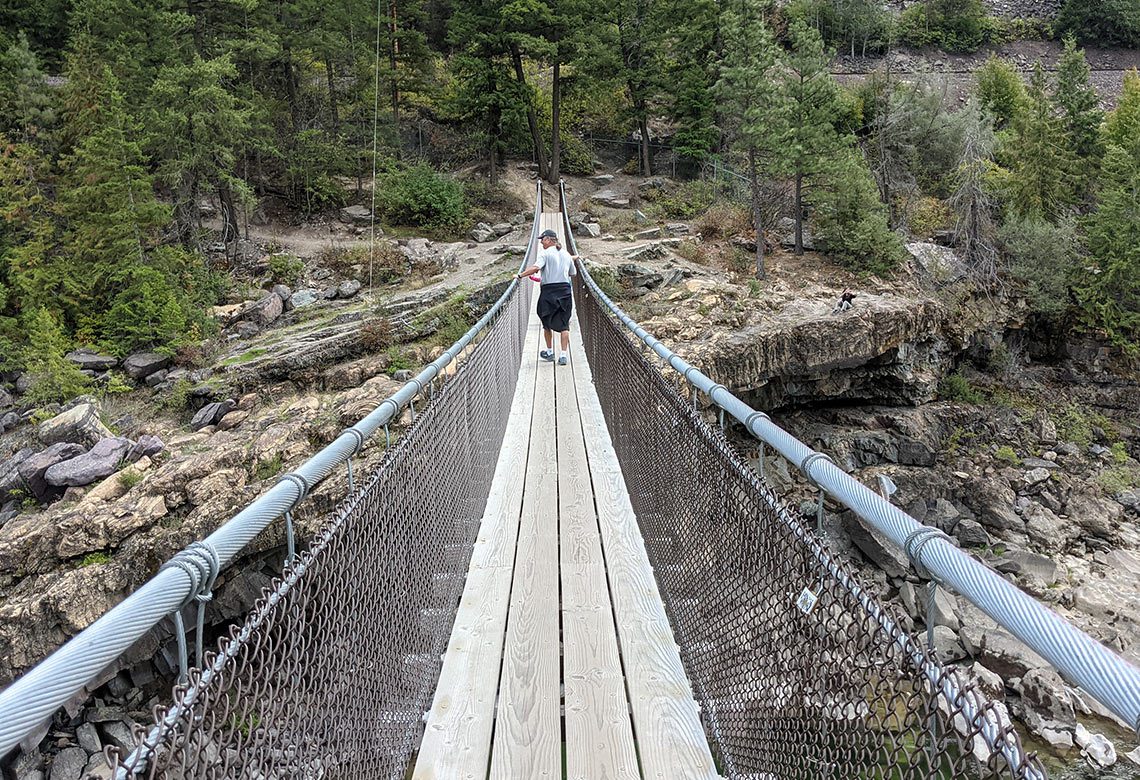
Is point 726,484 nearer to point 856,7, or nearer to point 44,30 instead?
point 44,30

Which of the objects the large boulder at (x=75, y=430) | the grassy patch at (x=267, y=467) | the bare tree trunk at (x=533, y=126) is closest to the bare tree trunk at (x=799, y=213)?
the bare tree trunk at (x=533, y=126)

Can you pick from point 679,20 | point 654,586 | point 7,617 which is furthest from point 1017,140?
point 7,617

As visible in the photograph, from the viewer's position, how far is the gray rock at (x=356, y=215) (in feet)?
69.1

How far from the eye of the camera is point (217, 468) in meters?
8.56

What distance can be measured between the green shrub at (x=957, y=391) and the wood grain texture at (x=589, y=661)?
16074 millimetres

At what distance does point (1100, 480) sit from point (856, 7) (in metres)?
34.7

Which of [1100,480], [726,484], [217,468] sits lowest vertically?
[1100,480]

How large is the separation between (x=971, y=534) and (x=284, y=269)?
17877 mm

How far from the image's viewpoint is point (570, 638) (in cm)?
285

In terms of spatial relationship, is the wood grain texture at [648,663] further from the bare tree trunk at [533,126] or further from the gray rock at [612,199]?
the bare tree trunk at [533,126]

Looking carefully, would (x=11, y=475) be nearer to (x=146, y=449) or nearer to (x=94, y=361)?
(x=146, y=449)

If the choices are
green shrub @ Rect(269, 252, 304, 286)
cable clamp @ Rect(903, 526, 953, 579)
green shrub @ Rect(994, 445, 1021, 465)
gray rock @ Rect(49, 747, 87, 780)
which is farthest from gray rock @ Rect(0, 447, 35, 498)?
green shrub @ Rect(994, 445, 1021, 465)

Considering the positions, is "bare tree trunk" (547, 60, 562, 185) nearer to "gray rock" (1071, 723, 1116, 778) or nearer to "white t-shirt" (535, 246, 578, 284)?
"white t-shirt" (535, 246, 578, 284)

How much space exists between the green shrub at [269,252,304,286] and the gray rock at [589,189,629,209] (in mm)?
11915
